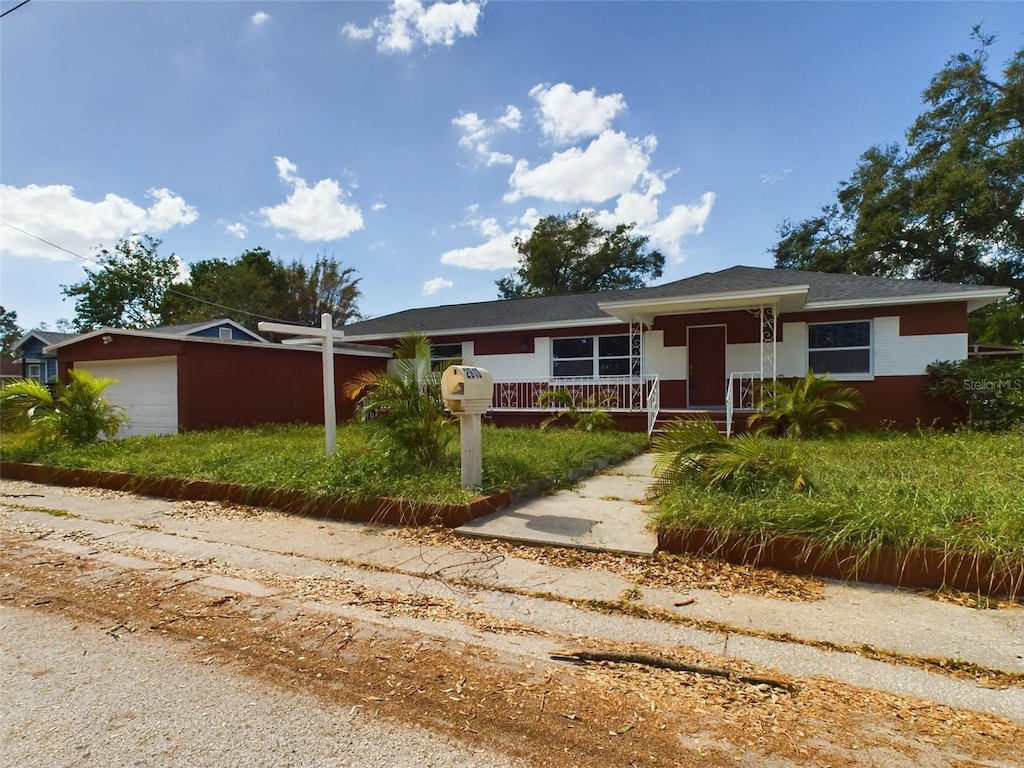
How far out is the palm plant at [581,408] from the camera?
11.6m

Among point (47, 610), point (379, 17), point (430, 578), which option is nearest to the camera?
point (47, 610)

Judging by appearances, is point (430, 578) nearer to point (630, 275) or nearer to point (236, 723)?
point (236, 723)

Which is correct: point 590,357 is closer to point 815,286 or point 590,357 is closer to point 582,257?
point 815,286

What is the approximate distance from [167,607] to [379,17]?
9055mm

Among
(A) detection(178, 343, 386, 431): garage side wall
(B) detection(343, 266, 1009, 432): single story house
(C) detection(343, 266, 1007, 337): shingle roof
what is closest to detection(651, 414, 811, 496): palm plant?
(C) detection(343, 266, 1007, 337): shingle roof

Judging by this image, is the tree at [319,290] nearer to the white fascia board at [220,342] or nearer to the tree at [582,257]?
the tree at [582,257]

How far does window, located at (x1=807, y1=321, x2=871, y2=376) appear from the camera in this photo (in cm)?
1077

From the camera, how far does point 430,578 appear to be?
396 centimetres

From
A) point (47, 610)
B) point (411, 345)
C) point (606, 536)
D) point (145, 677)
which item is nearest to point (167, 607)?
point (47, 610)

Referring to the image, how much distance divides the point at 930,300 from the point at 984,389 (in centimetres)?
185

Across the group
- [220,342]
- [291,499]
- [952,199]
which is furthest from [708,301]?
[952,199]

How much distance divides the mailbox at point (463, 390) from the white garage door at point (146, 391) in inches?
354

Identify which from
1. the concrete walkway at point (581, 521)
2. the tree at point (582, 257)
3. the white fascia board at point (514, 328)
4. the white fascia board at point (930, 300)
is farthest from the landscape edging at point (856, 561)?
the tree at point (582, 257)

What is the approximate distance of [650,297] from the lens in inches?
428
